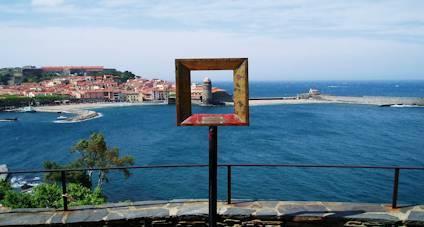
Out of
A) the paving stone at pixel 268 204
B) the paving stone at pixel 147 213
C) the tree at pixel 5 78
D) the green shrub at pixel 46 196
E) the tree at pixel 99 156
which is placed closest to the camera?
the paving stone at pixel 147 213

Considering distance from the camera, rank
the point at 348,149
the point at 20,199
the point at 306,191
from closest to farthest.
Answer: the point at 20,199, the point at 306,191, the point at 348,149

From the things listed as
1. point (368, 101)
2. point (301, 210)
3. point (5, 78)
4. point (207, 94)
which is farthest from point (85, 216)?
point (5, 78)

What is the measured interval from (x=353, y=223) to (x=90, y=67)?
18387cm

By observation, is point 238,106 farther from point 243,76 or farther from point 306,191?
point 306,191

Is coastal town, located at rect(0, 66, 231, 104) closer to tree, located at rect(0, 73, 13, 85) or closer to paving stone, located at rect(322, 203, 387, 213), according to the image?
tree, located at rect(0, 73, 13, 85)

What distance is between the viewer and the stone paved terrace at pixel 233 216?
175 inches

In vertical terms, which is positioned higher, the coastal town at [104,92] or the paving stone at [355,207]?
the coastal town at [104,92]

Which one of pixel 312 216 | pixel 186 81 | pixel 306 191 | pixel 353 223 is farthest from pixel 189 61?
pixel 306 191

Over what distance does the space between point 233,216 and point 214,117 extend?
4.15 feet

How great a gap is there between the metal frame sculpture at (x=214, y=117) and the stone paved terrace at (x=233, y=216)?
0.55 metres

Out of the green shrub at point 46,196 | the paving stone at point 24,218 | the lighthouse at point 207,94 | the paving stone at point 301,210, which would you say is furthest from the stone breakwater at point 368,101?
the paving stone at point 24,218

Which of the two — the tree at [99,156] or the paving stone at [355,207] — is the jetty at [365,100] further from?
the paving stone at [355,207]

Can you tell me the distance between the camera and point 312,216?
14.7 ft

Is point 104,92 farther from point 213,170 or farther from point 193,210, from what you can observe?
point 213,170
